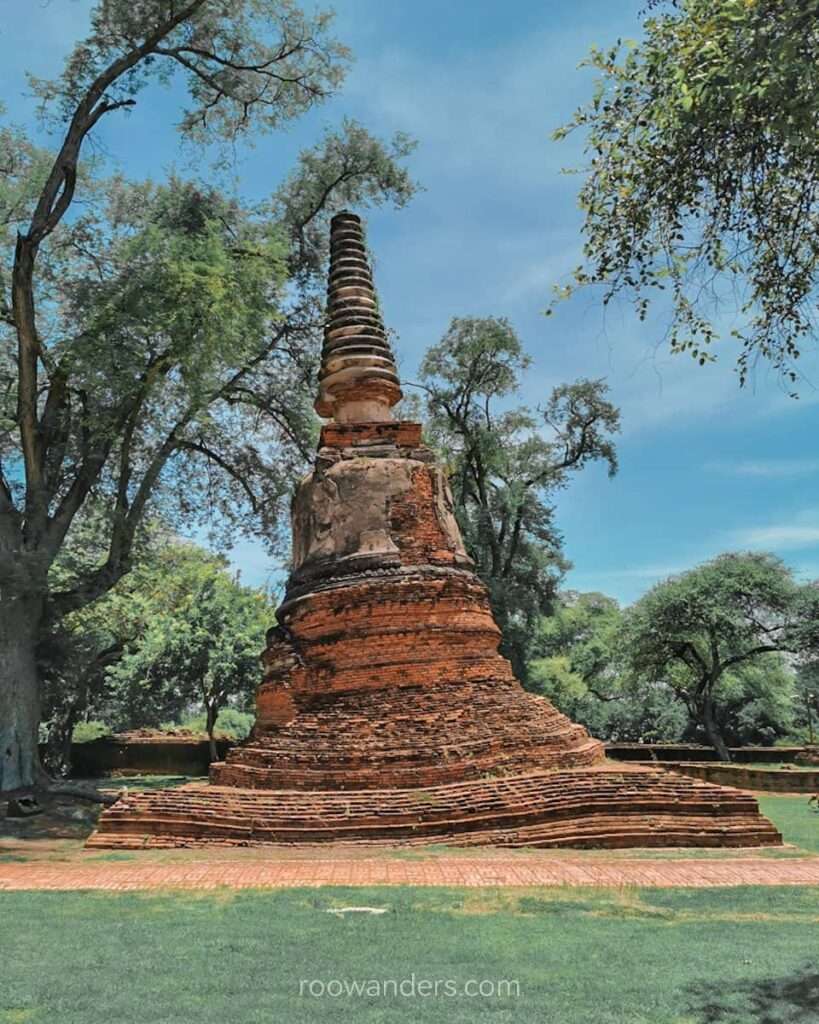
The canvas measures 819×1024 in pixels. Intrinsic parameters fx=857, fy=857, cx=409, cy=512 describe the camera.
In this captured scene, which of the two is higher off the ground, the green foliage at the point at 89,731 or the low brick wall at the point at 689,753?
the green foliage at the point at 89,731

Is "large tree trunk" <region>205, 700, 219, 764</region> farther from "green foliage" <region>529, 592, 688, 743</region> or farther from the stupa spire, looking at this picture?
the stupa spire

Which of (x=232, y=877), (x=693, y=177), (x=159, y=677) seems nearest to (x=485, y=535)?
(x=159, y=677)

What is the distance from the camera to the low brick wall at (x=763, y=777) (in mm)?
19453

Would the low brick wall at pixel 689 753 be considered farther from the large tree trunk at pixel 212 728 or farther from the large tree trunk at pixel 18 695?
the large tree trunk at pixel 18 695

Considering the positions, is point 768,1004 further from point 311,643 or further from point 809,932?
point 311,643

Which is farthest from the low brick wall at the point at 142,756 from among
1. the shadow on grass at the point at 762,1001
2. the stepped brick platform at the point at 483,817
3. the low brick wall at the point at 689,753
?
the shadow on grass at the point at 762,1001

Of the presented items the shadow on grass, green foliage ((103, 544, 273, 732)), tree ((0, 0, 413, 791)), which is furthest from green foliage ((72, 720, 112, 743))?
the shadow on grass

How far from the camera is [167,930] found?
5.72 metres

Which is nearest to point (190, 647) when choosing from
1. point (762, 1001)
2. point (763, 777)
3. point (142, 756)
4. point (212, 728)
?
point (212, 728)

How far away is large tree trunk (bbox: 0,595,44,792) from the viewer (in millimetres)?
13383

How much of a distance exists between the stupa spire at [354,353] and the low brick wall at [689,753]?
1617 centimetres

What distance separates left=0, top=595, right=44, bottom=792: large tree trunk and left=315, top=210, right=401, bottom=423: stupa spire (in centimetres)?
593

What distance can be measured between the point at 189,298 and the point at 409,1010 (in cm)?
1155

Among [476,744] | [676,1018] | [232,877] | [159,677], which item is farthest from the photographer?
[159,677]
